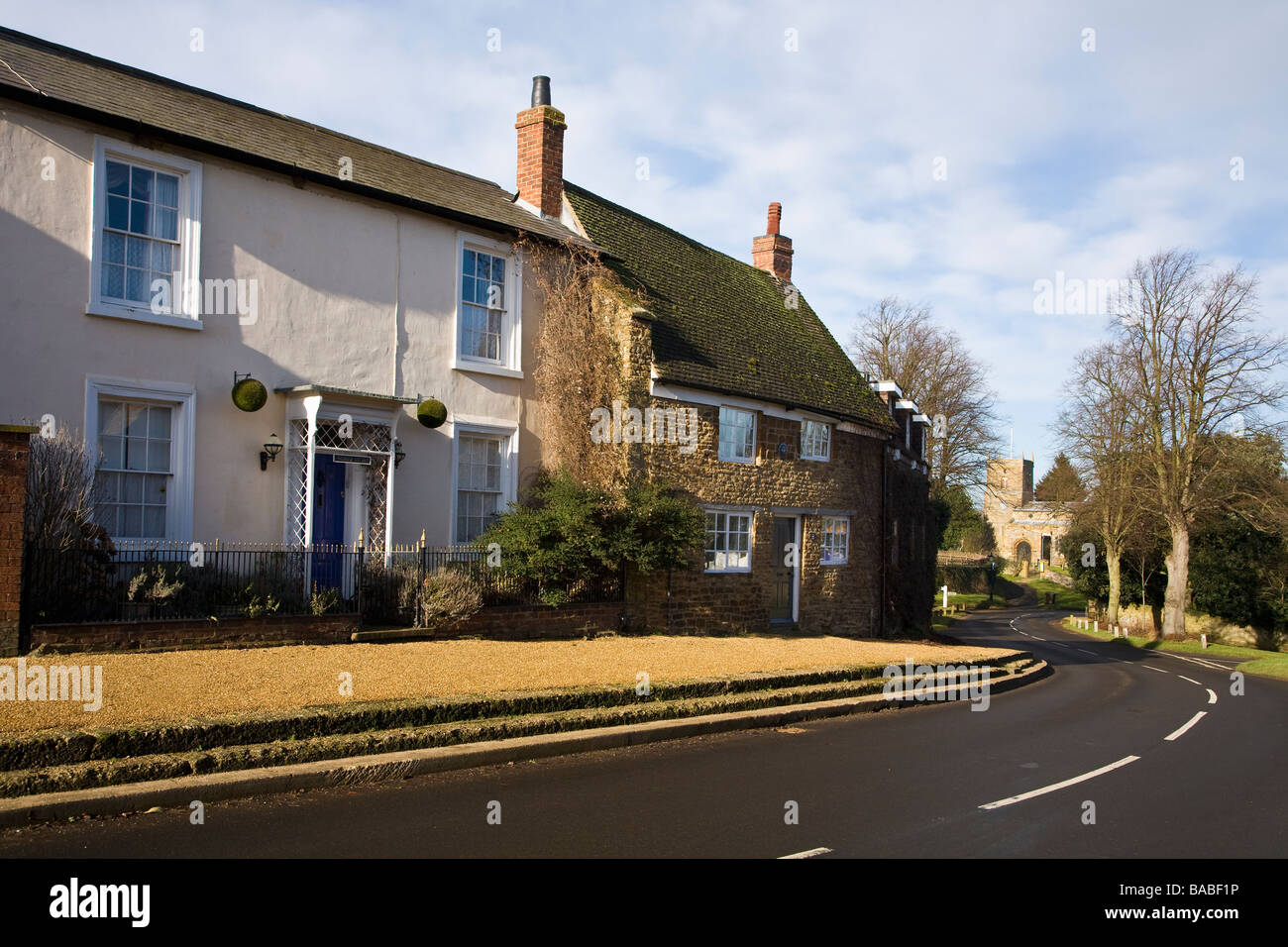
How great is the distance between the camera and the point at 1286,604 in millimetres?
39219

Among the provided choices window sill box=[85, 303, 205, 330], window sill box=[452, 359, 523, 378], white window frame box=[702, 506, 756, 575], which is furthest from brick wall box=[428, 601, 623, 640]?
window sill box=[85, 303, 205, 330]

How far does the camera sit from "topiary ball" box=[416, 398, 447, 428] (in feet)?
50.9

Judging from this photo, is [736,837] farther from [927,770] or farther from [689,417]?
[689,417]

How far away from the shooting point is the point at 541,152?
18.9 m

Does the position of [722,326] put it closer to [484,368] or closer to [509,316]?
[509,316]

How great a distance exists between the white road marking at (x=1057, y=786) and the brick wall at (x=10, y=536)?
29.5ft

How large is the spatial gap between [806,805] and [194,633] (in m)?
6.95

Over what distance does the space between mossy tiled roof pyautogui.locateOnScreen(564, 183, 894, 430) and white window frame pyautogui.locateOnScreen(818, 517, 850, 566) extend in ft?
8.02

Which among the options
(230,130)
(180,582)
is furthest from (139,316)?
(180,582)

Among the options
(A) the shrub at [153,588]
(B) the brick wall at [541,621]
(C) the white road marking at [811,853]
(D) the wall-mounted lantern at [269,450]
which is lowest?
(C) the white road marking at [811,853]

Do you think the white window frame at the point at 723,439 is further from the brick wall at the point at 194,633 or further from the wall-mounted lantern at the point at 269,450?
the brick wall at the point at 194,633

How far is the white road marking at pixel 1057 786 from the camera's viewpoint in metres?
8.12

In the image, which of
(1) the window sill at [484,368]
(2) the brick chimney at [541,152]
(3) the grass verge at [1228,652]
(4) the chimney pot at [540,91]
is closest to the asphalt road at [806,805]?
(1) the window sill at [484,368]
